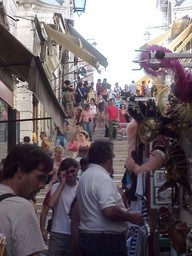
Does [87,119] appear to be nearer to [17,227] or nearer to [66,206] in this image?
[66,206]

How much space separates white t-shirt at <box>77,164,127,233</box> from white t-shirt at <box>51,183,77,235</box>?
49.9 inches

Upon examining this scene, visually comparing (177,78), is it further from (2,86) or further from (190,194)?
(2,86)

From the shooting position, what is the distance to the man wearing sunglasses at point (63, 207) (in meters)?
7.59

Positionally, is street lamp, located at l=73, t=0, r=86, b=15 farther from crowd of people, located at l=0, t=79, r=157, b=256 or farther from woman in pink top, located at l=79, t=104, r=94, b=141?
crowd of people, located at l=0, t=79, r=157, b=256

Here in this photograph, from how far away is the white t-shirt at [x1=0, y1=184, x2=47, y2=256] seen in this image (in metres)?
3.65

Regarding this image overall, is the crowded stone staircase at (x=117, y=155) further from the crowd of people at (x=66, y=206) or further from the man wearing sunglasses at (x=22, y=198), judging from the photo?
the man wearing sunglasses at (x=22, y=198)

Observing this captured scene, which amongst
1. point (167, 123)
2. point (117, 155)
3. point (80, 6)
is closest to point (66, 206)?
point (167, 123)

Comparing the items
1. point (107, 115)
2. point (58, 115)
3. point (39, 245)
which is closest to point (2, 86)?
point (58, 115)

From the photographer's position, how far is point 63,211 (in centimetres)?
768

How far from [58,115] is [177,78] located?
79.6 inches

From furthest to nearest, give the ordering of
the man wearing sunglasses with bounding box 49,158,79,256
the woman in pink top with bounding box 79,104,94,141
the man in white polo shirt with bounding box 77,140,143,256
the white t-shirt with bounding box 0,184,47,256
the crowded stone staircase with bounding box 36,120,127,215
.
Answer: the woman in pink top with bounding box 79,104,94,141 → the crowded stone staircase with bounding box 36,120,127,215 → the man wearing sunglasses with bounding box 49,158,79,256 → the man in white polo shirt with bounding box 77,140,143,256 → the white t-shirt with bounding box 0,184,47,256

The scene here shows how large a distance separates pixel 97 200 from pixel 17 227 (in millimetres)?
2562

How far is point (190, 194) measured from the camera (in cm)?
595

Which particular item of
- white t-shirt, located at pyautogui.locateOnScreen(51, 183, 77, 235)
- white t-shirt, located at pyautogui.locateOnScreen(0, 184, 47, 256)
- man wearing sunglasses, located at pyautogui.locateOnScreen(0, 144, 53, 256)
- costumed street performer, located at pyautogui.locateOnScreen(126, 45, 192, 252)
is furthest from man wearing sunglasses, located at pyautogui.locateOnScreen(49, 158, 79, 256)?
white t-shirt, located at pyautogui.locateOnScreen(0, 184, 47, 256)
